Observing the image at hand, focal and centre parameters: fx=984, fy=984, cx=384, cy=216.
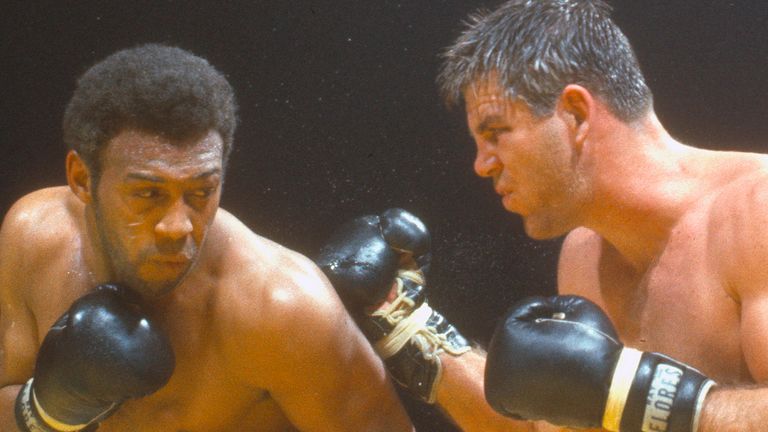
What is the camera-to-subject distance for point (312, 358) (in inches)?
83.1

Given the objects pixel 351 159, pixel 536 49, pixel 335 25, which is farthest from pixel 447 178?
pixel 536 49

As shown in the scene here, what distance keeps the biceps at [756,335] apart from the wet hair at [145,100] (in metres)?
1.09

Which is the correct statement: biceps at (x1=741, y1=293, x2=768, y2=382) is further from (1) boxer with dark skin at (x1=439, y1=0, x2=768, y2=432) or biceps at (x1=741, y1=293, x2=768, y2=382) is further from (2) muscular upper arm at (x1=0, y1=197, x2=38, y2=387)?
(2) muscular upper arm at (x1=0, y1=197, x2=38, y2=387)

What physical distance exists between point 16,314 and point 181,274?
508 mm

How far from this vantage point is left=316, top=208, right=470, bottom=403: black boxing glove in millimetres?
2439

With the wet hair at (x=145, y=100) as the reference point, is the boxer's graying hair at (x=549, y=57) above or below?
above

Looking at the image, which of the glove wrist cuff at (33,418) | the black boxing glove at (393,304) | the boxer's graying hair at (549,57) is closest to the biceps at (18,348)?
the glove wrist cuff at (33,418)

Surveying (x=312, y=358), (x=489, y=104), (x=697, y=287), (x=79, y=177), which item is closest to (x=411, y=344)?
(x=312, y=358)

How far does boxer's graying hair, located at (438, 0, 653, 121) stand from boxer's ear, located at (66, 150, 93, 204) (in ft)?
2.66

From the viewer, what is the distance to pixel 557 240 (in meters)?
3.08

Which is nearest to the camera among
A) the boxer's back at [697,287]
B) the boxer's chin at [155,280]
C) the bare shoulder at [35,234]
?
the boxer's back at [697,287]

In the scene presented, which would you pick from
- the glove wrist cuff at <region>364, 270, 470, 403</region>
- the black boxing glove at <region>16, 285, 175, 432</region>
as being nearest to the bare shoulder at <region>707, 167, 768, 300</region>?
the glove wrist cuff at <region>364, 270, 470, 403</region>

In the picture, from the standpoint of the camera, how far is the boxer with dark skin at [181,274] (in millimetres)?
1941

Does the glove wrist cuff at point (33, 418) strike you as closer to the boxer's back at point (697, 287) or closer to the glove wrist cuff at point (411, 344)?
the glove wrist cuff at point (411, 344)
